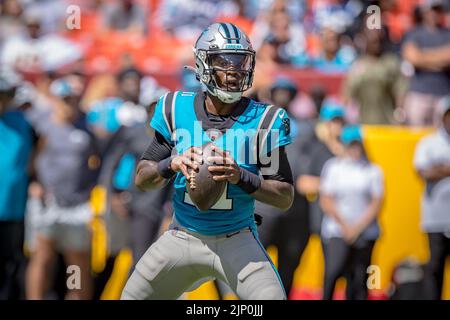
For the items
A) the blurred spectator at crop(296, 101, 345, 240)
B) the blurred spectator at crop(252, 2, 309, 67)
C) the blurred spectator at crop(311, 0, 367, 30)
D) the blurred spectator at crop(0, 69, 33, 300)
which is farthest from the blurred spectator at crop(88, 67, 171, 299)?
the blurred spectator at crop(311, 0, 367, 30)

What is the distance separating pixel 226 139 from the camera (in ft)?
14.4

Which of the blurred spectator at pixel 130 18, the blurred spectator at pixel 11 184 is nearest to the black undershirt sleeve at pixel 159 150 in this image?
the blurred spectator at pixel 11 184

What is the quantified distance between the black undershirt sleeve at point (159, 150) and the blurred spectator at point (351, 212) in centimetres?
345

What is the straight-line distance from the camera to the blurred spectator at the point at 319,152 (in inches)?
307

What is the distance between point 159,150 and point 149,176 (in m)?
0.15

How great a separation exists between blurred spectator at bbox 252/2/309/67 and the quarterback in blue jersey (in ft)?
16.1

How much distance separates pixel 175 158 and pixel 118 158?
132 inches

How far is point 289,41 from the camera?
32.2ft

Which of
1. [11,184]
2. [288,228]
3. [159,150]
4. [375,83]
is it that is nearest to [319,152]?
[288,228]

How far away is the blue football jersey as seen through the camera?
4375 millimetres

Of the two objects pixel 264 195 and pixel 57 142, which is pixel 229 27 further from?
pixel 57 142

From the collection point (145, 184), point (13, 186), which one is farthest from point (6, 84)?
point (145, 184)

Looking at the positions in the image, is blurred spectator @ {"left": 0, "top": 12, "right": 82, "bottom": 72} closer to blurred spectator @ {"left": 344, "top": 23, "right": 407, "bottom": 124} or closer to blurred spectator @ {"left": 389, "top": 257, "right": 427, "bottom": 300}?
blurred spectator @ {"left": 344, "top": 23, "right": 407, "bottom": 124}

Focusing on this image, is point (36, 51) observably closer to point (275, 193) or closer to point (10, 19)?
point (10, 19)
